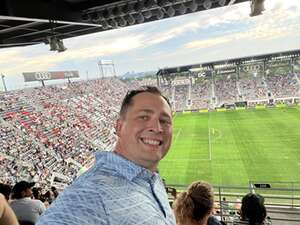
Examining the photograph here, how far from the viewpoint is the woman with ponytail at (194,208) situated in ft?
7.72

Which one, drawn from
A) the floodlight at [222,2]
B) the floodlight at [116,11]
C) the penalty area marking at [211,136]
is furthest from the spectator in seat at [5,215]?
the penalty area marking at [211,136]

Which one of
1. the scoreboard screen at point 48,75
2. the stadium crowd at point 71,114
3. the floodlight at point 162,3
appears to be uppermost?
the floodlight at point 162,3

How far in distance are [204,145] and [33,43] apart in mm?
21354

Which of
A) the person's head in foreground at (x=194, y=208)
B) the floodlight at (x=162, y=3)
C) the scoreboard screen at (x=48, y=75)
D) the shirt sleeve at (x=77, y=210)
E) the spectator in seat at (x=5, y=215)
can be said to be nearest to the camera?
the shirt sleeve at (x=77, y=210)

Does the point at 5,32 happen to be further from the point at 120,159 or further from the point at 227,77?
the point at 227,77

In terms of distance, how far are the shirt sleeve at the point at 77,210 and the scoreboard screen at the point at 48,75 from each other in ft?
156

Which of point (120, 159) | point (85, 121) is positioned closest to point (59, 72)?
point (85, 121)

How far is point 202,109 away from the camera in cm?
4678

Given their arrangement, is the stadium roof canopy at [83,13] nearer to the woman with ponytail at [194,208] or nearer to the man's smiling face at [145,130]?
the man's smiling face at [145,130]

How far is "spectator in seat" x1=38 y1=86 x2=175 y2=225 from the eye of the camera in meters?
1.05

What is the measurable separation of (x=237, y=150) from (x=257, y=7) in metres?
20.7

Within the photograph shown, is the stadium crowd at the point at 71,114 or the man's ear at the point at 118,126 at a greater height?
the man's ear at the point at 118,126

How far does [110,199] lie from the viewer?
1110 millimetres

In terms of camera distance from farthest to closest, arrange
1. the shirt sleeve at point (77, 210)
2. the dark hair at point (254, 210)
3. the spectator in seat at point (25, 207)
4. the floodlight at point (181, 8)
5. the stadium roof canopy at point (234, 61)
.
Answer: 1. the stadium roof canopy at point (234, 61)
2. the floodlight at point (181, 8)
3. the spectator in seat at point (25, 207)
4. the dark hair at point (254, 210)
5. the shirt sleeve at point (77, 210)
